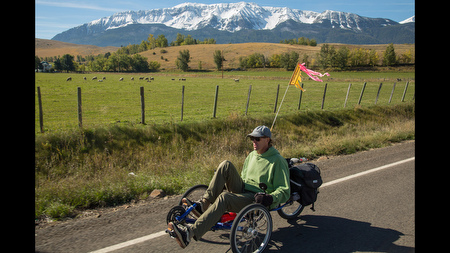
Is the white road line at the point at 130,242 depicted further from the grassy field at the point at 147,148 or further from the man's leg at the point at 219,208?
the grassy field at the point at 147,148

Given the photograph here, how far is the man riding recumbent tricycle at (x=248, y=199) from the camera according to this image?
3.72m

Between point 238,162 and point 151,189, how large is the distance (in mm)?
2567

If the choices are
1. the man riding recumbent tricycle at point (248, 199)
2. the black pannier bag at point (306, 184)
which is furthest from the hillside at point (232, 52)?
the man riding recumbent tricycle at point (248, 199)

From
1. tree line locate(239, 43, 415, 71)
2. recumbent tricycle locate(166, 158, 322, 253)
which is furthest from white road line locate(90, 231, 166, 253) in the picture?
tree line locate(239, 43, 415, 71)

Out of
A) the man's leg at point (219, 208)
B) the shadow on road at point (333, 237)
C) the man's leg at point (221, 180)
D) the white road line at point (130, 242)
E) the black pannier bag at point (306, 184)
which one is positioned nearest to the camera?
the man's leg at point (219, 208)

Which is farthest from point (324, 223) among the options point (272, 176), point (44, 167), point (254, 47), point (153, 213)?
point (254, 47)

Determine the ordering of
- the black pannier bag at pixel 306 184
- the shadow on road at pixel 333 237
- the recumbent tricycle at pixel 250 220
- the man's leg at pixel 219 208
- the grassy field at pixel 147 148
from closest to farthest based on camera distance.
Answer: the man's leg at pixel 219 208
the recumbent tricycle at pixel 250 220
the shadow on road at pixel 333 237
the black pannier bag at pixel 306 184
the grassy field at pixel 147 148

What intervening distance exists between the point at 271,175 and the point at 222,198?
81cm

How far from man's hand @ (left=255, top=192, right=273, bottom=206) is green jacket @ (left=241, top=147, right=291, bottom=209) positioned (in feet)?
0.44

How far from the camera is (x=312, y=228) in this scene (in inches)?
183

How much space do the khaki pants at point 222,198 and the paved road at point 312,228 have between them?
1.59 feet

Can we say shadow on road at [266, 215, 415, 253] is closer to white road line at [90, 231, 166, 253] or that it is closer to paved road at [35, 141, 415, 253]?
paved road at [35, 141, 415, 253]

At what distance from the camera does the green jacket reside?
412 centimetres
